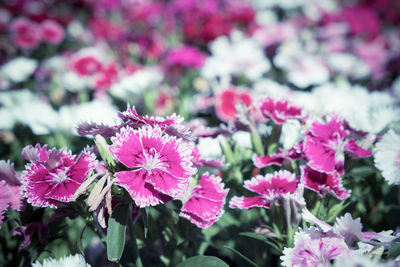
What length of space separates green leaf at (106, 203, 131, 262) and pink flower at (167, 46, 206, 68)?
Result: 55.0 inches

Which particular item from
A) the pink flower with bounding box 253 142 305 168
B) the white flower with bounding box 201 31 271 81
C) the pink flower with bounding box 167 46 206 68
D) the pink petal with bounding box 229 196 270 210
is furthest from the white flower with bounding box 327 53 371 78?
the pink petal with bounding box 229 196 270 210

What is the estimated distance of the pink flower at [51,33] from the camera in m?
2.31

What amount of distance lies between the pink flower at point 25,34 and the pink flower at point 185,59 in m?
0.87

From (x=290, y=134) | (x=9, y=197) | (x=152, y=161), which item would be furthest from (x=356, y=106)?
(x=9, y=197)

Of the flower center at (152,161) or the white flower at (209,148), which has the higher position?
the flower center at (152,161)

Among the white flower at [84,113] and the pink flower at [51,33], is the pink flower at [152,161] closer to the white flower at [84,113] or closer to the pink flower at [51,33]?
the white flower at [84,113]

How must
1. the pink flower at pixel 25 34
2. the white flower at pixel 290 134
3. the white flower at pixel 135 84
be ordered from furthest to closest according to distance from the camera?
the pink flower at pixel 25 34
the white flower at pixel 135 84
the white flower at pixel 290 134

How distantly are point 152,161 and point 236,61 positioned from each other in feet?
4.44

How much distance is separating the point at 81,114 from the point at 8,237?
595 millimetres

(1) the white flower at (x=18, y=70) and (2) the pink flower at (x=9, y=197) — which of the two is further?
(1) the white flower at (x=18, y=70)

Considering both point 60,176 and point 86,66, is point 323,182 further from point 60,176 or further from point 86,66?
point 86,66

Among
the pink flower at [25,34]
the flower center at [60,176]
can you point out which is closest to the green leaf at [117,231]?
the flower center at [60,176]

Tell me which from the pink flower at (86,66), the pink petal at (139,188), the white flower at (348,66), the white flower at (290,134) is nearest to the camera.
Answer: the pink petal at (139,188)

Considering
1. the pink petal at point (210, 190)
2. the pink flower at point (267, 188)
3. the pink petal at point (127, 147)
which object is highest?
the pink petal at point (127, 147)
